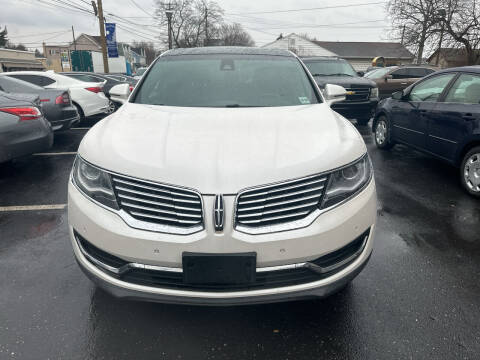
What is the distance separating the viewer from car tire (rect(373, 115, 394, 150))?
625 centimetres

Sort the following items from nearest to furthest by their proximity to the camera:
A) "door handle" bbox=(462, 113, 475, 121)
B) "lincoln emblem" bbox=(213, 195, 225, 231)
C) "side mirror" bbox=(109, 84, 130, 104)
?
"lincoln emblem" bbox=(213, 195, 225, 231) → "side mirror" bbox=(109, 84, 130, 104) → "door handle" bbox=(462, 113, 475, 121)

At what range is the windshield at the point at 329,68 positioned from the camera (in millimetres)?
9266

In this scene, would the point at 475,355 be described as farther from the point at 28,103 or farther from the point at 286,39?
the point at 286,39

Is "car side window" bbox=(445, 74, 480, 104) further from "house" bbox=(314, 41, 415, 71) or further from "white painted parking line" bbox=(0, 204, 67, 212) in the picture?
"house" bbox=(314, 41, 415, 71)

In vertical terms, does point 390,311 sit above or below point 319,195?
below

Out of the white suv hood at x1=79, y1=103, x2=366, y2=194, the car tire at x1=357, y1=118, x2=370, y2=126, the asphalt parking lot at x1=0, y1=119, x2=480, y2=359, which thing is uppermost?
A: the white suv hood at x1=79, y1=103, x2=366, y2=194

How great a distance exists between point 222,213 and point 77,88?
8.77 metres

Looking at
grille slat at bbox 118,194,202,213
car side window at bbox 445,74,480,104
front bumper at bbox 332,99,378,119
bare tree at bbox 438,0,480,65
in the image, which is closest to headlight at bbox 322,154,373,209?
grille slat at bbox 118,194,202,213

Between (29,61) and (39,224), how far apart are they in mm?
54422

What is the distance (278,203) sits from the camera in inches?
68.3

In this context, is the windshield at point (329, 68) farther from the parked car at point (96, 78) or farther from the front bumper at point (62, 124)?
the parked car at point (96, 78)

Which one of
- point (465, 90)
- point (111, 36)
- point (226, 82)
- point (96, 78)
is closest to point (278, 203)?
point (226, 82)

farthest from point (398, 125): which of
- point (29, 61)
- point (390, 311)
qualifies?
point (29, 61)

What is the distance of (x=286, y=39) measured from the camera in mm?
50719
